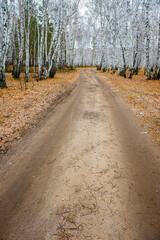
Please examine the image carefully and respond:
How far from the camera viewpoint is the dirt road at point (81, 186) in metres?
2.24

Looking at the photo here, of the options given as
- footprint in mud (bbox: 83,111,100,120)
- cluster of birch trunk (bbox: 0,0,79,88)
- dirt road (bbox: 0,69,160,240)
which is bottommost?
dirt road (bbox: 0,69,160,240)

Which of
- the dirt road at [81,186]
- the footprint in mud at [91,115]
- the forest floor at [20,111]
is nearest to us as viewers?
the dirt road at [81,186]

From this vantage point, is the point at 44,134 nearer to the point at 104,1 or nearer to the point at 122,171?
the point at 122,171

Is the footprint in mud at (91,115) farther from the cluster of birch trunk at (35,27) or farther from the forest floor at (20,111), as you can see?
the cluster of birch trunk at (35,27)

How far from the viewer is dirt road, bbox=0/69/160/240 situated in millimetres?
2238

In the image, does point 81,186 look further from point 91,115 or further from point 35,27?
point 35,27

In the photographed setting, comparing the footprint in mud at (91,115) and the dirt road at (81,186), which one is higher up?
the footprint in mud at (91,115)

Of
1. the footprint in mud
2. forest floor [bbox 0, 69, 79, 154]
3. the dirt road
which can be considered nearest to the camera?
the dirt road

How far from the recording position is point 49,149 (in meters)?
4.21

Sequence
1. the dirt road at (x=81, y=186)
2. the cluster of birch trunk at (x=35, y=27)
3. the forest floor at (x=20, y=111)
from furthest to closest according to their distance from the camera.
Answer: the cluster of birch trunk at (x=35, y=27) < the forest floor at (x=20, y=111) < the dirt road at (x=81, y=186)

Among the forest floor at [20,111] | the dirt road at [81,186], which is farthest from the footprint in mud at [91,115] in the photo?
the forest floor at [20,111]

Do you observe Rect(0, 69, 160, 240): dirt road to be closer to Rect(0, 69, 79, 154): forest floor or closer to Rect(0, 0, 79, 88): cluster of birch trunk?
Rect(0, 69, 79, 154): forest floor

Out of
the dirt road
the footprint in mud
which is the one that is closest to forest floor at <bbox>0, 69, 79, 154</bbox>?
the dirt road

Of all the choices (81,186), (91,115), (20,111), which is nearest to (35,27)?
(20,111)
